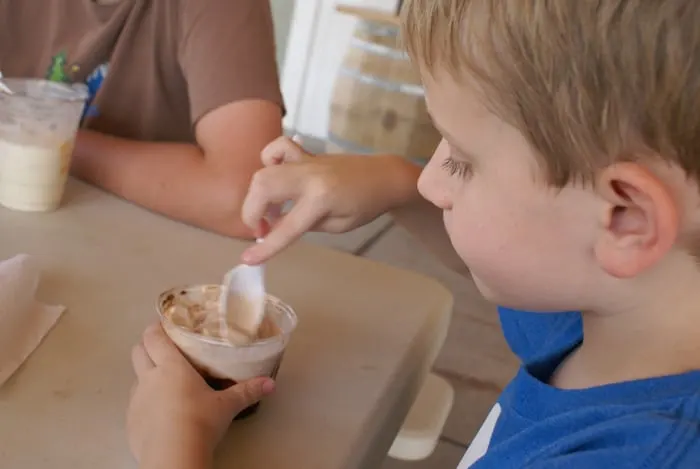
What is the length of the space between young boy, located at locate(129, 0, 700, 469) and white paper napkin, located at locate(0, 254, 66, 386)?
1.08 feet

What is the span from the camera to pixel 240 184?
920 mm

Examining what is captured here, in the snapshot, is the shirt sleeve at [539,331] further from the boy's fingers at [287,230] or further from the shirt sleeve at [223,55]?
the shirt sleeve at [223,55]

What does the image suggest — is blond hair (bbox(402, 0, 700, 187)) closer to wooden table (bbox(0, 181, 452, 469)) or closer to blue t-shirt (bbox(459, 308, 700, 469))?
blue t-shirt (bbox(459, 308, 700, 469))

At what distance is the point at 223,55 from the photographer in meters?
0.99

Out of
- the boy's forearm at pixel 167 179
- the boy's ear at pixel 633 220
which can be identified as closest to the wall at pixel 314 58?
the boy's forearm at pixel 167 179

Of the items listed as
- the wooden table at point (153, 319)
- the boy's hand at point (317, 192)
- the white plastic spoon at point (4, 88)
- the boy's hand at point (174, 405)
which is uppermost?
the boy's hand at point (317, 192)

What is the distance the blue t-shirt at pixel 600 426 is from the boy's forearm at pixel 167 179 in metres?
0.39

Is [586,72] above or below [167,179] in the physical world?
above

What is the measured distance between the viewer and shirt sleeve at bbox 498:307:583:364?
2.21ft

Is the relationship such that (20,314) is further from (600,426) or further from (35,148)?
(600,426)

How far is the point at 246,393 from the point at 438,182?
8.1 inches

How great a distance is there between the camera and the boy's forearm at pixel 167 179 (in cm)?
88

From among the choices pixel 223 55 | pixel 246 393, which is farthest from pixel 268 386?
pixel 223 55

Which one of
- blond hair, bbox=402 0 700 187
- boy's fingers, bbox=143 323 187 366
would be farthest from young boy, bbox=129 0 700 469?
boy's fingers, bbox=143 323 187 366
